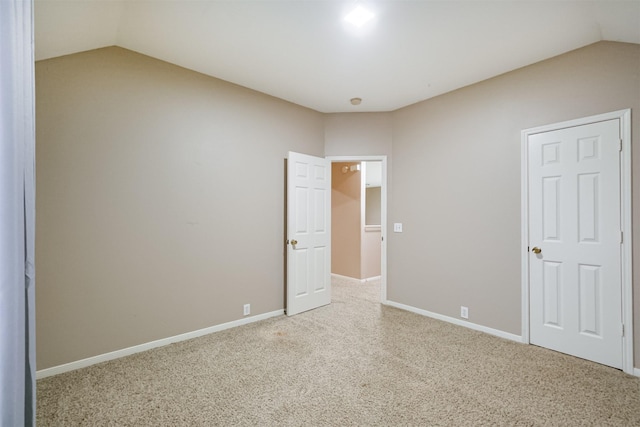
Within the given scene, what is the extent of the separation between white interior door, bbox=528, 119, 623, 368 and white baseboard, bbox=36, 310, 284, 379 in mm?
3008

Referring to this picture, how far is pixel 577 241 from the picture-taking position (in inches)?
103

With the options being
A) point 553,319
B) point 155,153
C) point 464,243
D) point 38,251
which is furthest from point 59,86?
point 553,319

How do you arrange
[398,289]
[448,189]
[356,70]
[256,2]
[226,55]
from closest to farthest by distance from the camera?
[256,2] → [226,55] → [356,70] → [448,189] → [398,289]

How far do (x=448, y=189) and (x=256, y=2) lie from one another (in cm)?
280

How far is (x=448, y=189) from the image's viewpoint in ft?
11.7

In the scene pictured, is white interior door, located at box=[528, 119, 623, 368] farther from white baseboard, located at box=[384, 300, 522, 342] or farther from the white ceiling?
the white ceiling

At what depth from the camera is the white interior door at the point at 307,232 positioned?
3.71 meters

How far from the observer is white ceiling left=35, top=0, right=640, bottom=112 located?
2051 millimetres

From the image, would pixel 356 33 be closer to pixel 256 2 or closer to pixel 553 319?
pixel 256 2

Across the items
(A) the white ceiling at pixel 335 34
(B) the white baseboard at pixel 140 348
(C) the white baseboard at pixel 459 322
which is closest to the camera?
(A) the white ceiling at pixel 335 34

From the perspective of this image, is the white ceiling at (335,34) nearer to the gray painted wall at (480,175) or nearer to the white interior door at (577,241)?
the gray painted wall at (480,175)

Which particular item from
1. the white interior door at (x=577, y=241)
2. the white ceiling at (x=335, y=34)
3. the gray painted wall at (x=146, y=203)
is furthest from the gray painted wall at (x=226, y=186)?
the white ceiling at (x=335, y=34)

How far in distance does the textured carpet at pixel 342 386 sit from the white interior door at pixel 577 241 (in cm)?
24

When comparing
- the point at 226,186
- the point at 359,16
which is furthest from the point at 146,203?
the point at 359,16
